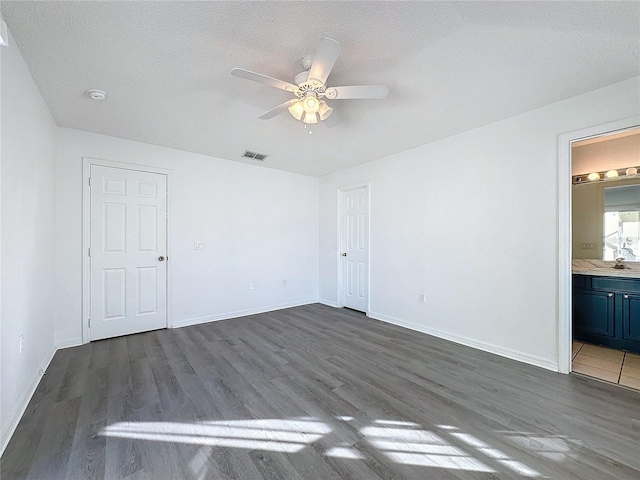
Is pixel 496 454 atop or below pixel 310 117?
below

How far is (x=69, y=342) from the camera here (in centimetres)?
319

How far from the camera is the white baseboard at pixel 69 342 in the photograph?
10.3 ft

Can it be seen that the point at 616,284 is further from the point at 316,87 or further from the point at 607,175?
the point at 316,87

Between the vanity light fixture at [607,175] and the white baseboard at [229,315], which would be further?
the white baseboard at [229,315]

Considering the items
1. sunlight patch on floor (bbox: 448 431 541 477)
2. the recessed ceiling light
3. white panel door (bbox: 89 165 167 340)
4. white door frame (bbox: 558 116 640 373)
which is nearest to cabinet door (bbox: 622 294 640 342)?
white door frame (bbox: 558 116 640 373)

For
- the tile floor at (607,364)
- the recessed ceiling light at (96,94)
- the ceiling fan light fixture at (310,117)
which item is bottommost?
the tile floor at (607,364)

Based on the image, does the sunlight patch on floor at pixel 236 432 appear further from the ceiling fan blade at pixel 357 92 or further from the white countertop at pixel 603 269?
the white countertop at pixel 603 269

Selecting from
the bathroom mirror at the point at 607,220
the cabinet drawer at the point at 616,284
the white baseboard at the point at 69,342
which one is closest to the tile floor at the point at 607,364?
the cabinet drawer at the point at 616,284

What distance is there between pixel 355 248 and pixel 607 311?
321cm

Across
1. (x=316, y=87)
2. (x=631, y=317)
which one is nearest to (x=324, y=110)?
(x=316, y=87)

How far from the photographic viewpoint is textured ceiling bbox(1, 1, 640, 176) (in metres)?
1.72

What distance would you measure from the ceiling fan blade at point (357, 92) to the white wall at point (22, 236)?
2.12 meters

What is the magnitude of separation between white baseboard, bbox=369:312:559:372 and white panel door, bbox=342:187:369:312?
752 millimetres

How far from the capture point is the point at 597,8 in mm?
1671
